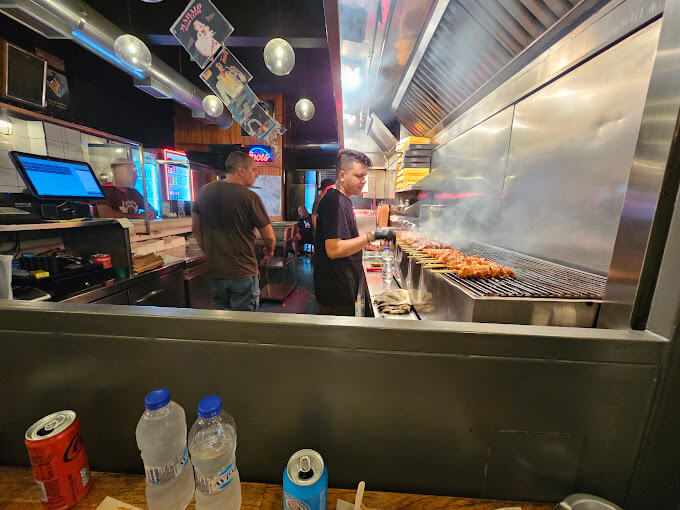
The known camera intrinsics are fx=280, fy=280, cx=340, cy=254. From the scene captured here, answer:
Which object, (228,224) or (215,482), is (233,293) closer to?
(228,224)

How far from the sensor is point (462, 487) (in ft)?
2.82

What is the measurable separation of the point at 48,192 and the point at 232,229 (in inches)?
55.4

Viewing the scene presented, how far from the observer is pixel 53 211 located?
233 cm

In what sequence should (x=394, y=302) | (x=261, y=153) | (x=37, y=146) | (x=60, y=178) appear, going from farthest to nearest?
(x=261, y=153) < (x=37, y=146) < (x=60, y=178) < (x=394, y=302)

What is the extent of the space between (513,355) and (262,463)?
0.83 meters

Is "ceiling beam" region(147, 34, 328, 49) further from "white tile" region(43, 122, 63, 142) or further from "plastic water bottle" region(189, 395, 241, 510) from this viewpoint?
"plastic water bottle" region(189, 395, 241, 510)

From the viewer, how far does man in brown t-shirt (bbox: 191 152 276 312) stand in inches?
113

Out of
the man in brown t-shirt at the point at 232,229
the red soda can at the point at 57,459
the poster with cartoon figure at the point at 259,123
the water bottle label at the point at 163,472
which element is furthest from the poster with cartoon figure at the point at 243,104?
the water bottle label at the point at 163,472

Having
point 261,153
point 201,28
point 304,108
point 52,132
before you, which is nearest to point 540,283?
point 201,28

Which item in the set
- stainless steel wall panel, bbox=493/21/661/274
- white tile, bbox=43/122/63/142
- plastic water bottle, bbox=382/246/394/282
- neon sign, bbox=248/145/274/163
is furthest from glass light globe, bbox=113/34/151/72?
neon sign, bbox=248/145/274/163

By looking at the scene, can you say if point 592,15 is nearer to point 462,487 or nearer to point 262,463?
point 462,487

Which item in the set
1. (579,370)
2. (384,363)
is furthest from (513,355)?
(384,363)

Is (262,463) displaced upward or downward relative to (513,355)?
downward

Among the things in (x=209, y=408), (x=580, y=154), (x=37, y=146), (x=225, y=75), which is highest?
(x=225, y=75)
